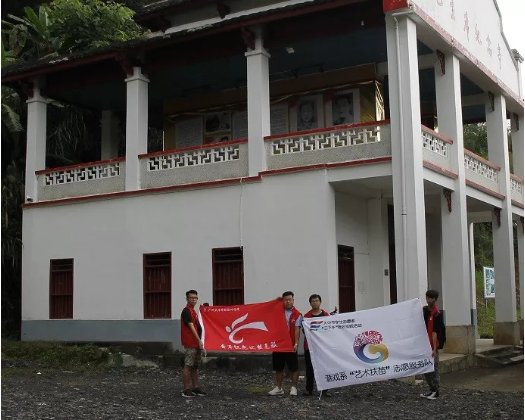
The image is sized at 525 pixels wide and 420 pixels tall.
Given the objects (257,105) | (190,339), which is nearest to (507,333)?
(257,105)

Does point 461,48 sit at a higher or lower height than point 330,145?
higher

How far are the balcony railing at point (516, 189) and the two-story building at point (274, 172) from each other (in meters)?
0.23

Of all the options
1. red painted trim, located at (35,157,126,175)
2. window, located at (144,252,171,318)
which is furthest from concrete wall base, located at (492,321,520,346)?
red painted trim, located at (35,157,126,175)

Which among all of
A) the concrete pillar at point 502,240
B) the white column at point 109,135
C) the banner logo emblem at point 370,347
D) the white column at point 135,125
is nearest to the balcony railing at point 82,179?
the white column at point 135,125

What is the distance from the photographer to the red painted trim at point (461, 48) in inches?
609

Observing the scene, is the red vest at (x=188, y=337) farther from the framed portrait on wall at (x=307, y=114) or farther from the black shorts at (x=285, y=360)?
the framed portrait on wall at (x=307, y=114)

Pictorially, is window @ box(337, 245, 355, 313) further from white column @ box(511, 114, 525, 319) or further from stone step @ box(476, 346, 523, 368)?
white column @ box(511, 114, 525, 319)

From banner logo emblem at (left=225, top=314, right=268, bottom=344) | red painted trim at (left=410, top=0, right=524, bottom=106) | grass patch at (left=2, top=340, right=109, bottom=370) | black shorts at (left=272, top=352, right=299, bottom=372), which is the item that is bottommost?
Answer: grass patch at (left=2, top=340, right=109, bottom=370)

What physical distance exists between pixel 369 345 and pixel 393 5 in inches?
272

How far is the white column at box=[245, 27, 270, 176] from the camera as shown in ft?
54.0

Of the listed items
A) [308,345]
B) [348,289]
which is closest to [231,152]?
[348,289]

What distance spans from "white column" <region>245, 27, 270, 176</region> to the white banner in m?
5.43

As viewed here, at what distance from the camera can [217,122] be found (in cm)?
2028

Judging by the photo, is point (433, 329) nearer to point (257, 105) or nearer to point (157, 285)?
point (257, 105)
